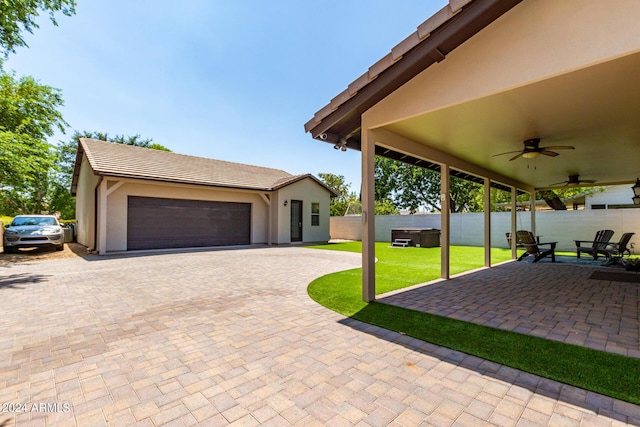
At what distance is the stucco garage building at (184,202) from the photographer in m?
11.8

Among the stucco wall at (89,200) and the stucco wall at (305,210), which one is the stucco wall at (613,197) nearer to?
the stucco wall at (305,210)

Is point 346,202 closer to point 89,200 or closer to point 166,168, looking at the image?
point 166,168

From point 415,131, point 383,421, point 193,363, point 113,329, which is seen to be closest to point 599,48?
point 415,131

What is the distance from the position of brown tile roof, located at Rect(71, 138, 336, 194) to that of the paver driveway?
25.9 ft

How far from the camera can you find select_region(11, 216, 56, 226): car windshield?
41.3 feet

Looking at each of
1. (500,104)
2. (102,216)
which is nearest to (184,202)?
(102,216)

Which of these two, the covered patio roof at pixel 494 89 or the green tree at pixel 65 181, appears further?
the green tree at pixel 65 181

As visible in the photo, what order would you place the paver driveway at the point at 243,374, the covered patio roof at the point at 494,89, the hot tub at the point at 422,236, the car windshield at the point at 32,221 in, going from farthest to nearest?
the hot tub at the point at 422,236 < the car windshield at the point at 32,221 < the covered patio roof at the point at 494,89 < the paver driveway at the point at 243,374

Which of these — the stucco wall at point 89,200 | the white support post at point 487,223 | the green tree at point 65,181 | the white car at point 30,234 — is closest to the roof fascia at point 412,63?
the white support post at point 487,223

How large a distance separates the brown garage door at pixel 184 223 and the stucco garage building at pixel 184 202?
0.04m

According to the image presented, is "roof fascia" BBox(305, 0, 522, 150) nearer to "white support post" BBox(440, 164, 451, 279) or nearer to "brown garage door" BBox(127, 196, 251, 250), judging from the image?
"white support post" BBox(440, 164, 451, 279)

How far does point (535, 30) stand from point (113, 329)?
6.29 metres

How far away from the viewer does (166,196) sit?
13133mm

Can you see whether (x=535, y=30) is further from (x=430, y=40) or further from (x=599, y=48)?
(x=430, y=40)
